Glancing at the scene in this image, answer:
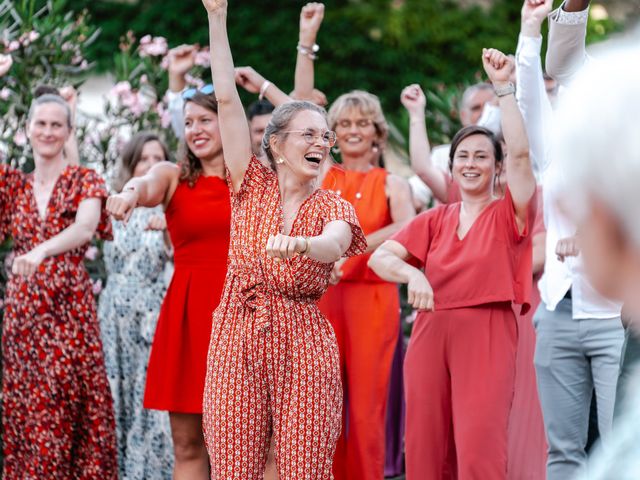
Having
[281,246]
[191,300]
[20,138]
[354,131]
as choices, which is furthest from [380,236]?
[20,138]

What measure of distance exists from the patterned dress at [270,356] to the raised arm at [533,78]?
3.51 ft

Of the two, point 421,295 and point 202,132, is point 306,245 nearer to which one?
point 421,295

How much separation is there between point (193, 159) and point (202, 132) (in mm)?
152

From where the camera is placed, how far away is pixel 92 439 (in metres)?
5.83

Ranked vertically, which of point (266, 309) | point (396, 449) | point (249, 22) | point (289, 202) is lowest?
point (396, 449)

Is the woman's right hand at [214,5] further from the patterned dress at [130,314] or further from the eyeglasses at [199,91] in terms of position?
the patterned dress at [130,314]

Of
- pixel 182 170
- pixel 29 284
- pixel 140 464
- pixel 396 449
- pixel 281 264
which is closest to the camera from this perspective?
pixel 281 264

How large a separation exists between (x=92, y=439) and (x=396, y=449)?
1946mm

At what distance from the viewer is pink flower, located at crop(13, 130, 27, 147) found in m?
7.23

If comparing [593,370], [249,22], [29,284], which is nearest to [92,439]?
[29,284]

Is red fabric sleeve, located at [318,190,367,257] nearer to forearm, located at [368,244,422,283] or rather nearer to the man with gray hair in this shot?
forearm, located at [368,244,422,283]

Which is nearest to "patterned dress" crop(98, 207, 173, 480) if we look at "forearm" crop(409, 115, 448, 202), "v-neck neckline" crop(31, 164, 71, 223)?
"v-neck neckline" crop(31, 164, 71, 223)

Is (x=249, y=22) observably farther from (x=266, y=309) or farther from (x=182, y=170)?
(x=266, y=309)

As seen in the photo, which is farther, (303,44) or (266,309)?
(303,44)
